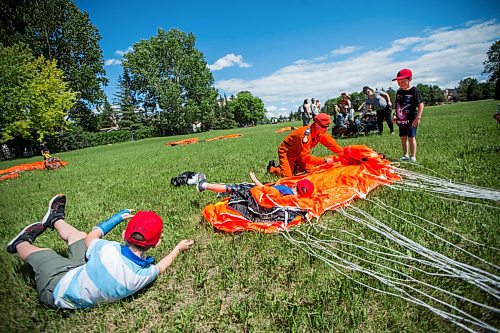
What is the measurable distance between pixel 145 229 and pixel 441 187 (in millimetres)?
4253

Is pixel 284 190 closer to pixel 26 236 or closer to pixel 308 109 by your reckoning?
pixel 26 236

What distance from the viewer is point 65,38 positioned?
32.7 meters

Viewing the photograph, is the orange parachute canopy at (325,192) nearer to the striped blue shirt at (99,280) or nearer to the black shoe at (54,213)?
the striped blue shirt at (99,280)

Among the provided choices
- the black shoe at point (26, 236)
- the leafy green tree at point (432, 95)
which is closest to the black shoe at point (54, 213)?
the black shoe at point (26, 236)

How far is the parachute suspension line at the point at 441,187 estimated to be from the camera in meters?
3.46

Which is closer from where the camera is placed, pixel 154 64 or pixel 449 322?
pixel 449 322

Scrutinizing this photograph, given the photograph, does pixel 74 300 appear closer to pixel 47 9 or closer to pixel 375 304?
pixel 375 304

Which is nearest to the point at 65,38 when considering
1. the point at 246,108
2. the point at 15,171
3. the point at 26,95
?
the point at 26,95

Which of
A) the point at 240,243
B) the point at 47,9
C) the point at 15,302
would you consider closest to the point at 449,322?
the point at 240,243

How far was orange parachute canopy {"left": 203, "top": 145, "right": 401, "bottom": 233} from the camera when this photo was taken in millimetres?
3463

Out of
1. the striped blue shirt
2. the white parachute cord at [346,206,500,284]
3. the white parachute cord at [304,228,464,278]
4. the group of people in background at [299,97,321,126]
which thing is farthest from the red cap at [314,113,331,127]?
the group of people in background at [299,97,321,126]

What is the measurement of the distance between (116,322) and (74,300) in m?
0.43

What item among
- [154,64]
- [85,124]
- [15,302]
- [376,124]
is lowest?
[15,302]

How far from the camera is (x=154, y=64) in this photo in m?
40.5
